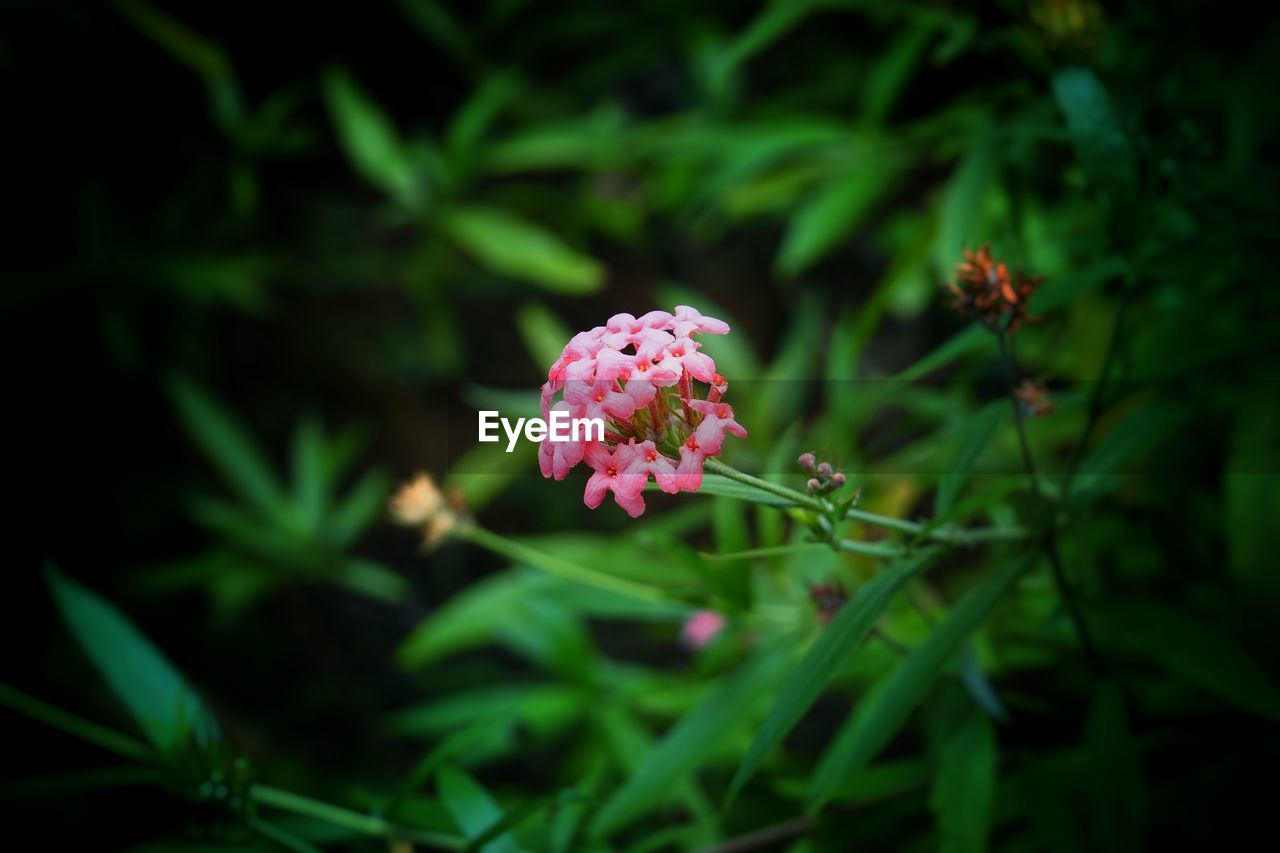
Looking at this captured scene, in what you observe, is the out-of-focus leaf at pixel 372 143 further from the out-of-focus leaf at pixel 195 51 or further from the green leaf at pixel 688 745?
the green leaf at pixel 688 745

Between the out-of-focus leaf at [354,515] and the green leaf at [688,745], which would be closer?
the green leaf at [688,745]

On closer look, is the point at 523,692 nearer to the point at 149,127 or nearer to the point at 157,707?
the point at 157,707

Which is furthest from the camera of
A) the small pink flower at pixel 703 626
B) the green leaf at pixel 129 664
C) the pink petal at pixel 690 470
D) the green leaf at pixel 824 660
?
the small pink flower at pixel 703 626

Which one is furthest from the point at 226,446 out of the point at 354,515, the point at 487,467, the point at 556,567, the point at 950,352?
the point at 950,352

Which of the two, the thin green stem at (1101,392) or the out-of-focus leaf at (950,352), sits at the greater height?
the out-of-focus leaf at (950,352)

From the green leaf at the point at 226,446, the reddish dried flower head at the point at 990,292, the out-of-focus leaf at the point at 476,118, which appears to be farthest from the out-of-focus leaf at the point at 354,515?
the reddish dried flower head at the point at 990,292

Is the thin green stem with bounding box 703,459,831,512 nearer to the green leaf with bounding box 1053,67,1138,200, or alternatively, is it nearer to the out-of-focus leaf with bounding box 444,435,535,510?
the green leaf with bounding box 1053,67,1138,200

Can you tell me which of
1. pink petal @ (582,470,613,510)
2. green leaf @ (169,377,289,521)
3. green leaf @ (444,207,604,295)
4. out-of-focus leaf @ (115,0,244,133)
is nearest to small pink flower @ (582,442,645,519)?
pink petal @ (582,470,613,510)
